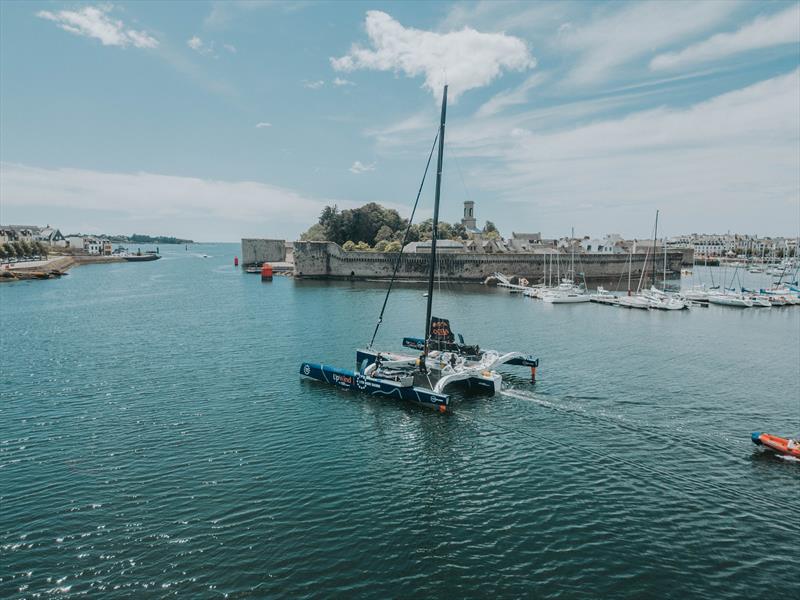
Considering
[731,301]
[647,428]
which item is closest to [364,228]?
[731,301]

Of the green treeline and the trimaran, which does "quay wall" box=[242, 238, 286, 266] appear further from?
the trimaran

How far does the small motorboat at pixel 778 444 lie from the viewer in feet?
72.9

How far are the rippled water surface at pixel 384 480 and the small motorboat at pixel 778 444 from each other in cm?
67

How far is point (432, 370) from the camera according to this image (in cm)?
3344

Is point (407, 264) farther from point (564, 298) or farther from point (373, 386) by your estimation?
point (373, 386)

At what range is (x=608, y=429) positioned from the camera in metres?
25.6

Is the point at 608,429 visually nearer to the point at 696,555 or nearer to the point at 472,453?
the point at 472,453

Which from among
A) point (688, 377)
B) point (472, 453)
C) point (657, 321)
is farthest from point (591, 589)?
point (657, 321)

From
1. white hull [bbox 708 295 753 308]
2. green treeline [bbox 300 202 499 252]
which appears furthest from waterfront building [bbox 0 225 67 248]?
white hull [bbox 708 295 753 308]

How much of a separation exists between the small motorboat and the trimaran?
14.1 m

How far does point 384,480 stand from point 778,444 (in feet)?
62.0

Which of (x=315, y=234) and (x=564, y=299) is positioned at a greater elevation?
(x=315, y=234)

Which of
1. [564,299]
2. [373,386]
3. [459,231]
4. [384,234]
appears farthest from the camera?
[459,231]

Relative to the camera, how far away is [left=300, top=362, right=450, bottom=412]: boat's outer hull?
2884 centimetres
